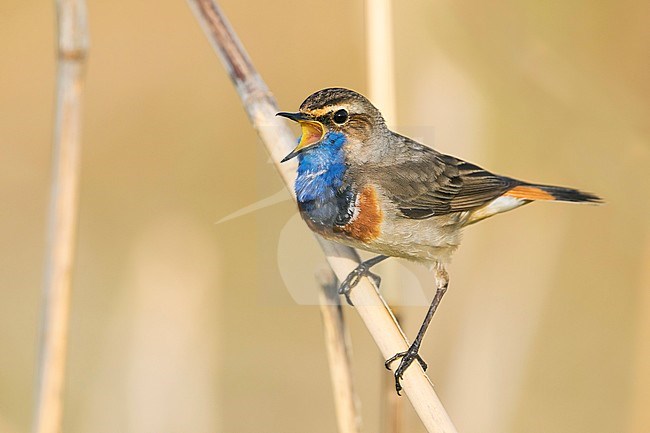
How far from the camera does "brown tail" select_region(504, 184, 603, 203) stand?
9.42 feet

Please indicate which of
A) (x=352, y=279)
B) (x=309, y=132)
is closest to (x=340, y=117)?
(x=309, y=132)

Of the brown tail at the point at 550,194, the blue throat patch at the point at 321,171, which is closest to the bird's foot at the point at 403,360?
the blue throat patch at the point at 321,171

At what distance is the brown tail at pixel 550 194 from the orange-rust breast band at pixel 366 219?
0.58 meters

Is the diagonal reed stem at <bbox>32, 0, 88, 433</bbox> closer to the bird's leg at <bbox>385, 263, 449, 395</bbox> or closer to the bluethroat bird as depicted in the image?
the bluethroat bird

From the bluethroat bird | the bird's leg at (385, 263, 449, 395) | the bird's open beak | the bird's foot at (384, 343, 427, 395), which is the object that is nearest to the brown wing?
the bluethroat bird

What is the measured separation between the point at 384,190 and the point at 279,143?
430 mm

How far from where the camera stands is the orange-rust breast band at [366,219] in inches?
103

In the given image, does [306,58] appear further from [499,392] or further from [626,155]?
[499,392]

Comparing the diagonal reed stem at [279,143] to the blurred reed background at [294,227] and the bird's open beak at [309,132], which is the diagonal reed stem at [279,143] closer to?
the bird's open beak at [309,132]

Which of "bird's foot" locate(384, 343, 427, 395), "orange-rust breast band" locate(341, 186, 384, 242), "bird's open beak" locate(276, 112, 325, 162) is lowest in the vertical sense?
"bird's foot" locate(384, 343, 427, 395)

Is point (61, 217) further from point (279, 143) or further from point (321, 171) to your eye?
point (321, 171)

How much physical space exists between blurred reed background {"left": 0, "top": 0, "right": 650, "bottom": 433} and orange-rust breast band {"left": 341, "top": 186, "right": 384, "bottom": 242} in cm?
32

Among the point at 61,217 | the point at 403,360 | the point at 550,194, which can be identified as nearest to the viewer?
the point at 61,217

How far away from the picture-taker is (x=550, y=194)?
115 inches
